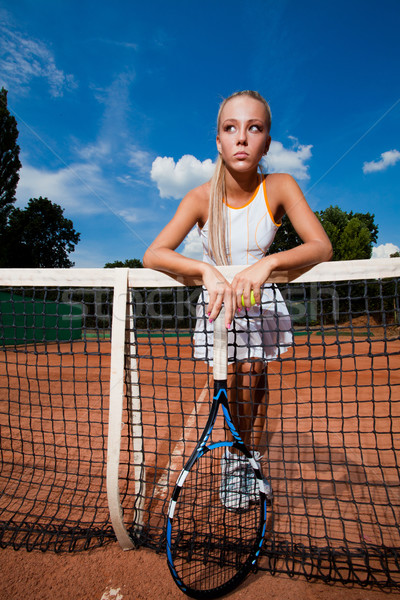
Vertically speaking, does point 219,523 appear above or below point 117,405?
below

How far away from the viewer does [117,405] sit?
1.67 m

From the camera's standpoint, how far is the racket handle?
1501mm

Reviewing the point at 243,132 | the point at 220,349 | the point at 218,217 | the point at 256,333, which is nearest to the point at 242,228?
the point at 218,217

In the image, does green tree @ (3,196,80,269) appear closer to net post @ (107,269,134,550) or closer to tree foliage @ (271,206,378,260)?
tree foliage @ (271,206,378,260)

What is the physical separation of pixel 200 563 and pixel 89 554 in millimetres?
575

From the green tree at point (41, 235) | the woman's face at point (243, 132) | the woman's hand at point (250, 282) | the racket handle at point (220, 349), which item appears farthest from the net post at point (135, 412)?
the green tree at point (41, 235)

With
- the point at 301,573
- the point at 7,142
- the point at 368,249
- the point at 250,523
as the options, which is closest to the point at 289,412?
the point at 250,523

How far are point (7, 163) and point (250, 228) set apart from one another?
24866 mm

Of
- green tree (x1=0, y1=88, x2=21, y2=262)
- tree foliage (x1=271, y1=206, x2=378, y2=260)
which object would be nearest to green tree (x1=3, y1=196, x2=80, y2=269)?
green tree (x1=0, y1=88, x2=21, y2=262)

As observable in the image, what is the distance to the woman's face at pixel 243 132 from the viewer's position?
178 cm

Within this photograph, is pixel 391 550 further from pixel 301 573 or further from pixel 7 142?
pixel 7 142

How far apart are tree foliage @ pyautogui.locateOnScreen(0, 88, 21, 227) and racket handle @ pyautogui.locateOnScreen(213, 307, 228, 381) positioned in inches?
952

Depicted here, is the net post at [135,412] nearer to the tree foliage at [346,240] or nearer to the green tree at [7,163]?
the green tree at [7,163]

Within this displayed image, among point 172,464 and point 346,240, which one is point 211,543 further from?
point 346,240
